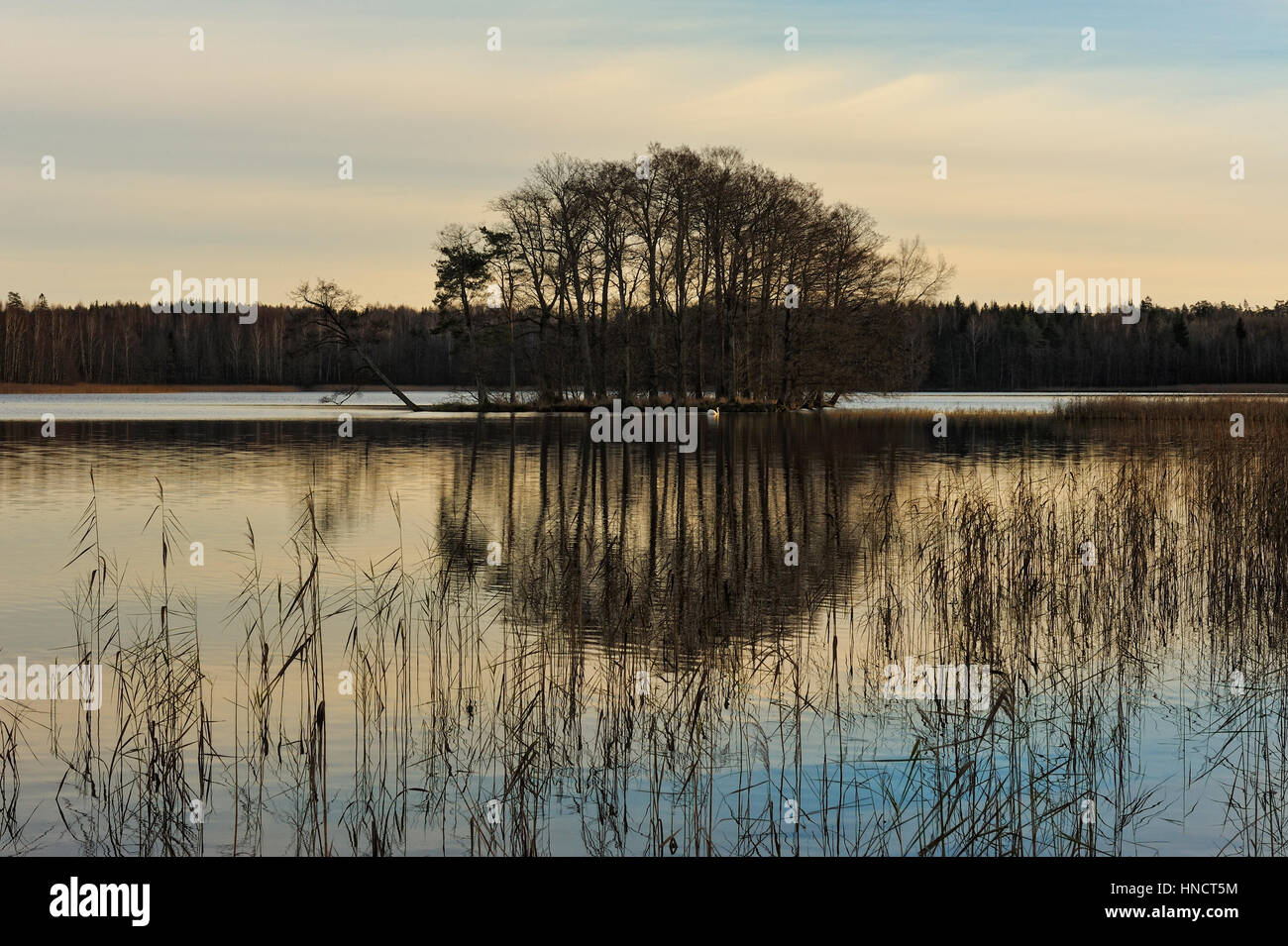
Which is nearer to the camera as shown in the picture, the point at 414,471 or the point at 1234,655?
the point at 1234,655

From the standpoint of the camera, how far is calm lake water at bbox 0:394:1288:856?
22.3 feet

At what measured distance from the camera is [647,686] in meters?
9.23

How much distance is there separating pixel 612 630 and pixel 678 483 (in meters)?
15.8

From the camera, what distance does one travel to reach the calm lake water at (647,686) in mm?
6805

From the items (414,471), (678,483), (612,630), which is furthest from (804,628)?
(414,471)

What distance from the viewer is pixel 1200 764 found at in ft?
25.7

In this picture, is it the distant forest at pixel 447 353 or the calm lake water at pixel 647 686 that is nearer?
the calm lake water at pixel 647 686

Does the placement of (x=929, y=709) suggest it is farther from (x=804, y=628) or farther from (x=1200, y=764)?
(x=804, y=628)
